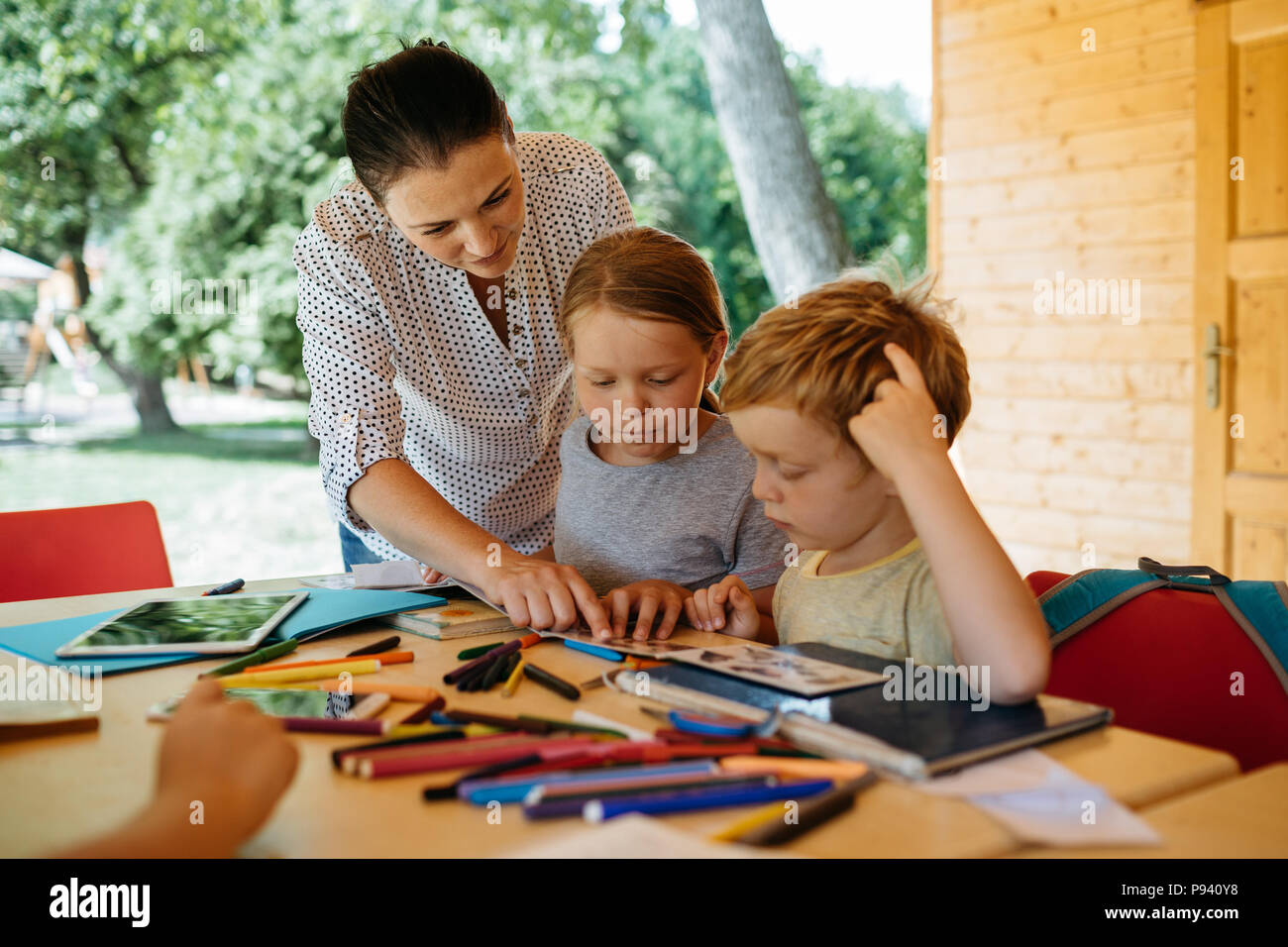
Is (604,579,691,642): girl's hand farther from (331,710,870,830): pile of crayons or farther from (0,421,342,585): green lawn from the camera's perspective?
(0,421,342,585): green lawn

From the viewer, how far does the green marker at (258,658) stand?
117 cm

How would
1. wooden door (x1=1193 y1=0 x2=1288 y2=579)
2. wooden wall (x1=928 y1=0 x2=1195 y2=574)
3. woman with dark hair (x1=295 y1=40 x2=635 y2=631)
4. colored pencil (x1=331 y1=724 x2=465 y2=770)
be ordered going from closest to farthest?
colored pencil (x1=331 y1=724 x2=465 y2=770) → woman with dark hair (x1=295 y1=40 x2=635 y2=631) → wooden door (x1=1193 y1=0 x2=1288 y2=579) → wooden wall (x1=928 y1=0 x2=1195 y2=574)

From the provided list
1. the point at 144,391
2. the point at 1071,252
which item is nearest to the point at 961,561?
the point at 1071,252

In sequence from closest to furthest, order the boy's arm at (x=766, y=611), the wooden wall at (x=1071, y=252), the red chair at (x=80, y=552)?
the boy's arm at (x=766, y=611), the red chair at (x=80, y=552), the wooden wall at (x=1071, y=252)

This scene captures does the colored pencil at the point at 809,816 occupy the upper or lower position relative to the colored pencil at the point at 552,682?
lower

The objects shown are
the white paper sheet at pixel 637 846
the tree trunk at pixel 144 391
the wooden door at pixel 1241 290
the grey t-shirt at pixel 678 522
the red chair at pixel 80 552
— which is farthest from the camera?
the tree trunk at pixel 144 391

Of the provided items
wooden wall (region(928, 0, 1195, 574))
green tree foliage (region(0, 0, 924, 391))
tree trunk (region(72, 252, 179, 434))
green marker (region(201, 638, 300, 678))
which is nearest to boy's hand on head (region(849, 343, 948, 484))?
green marker (region(201, 638, 300, 678))

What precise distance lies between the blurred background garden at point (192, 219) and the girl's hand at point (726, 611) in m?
5.61

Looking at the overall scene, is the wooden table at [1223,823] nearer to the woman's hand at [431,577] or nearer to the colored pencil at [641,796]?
the colored pencil at [641,796]

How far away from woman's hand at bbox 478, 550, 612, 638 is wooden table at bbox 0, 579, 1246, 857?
0.23 m

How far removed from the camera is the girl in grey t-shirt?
1567mm

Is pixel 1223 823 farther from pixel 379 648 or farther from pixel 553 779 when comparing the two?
pixel 379 648

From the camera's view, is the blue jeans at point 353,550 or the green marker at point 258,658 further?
the blue jeans at point 353,550

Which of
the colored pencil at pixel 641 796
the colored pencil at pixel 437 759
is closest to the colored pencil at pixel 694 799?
the colored pencil at pixel 641 796
